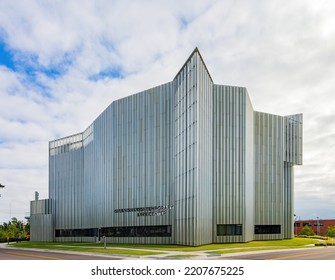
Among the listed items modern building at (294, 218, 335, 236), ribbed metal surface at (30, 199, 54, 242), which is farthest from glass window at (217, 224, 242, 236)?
modern building at (294, 218, 335, 236)

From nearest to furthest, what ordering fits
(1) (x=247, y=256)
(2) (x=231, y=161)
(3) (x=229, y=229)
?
(1) (x=247, y=256)
(3) (x=229, y=229)
(2) (x=231, y=161)

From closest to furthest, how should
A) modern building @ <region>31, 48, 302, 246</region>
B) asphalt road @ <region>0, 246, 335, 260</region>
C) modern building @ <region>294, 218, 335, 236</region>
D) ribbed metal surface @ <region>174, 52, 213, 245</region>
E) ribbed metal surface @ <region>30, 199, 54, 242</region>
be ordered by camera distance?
asphalt road @ <region>0, 246, 335, 260</region> → ribbed metal surface @ <region>174, 52, 213, 245</region> → modern building @ <region>31, 48, 302, 246</region> → ribbed metal surface @ <region>30, 199, 54, 242</region> → modern building @ <region>294, 218, 335, 236</region>

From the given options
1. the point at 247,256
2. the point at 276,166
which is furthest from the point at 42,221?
the point at 247,256

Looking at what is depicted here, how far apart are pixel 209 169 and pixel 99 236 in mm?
26311

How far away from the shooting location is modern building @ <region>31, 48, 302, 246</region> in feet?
148

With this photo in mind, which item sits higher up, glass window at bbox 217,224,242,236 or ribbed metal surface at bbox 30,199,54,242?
glass window at bbox 217,224,242,236

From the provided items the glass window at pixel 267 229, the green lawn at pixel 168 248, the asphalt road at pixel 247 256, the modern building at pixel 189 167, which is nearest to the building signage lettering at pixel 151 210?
the modern building at pixel 189 167

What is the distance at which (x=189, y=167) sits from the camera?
43.6 metres

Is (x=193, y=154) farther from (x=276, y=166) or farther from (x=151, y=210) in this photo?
(x=276, y=166)

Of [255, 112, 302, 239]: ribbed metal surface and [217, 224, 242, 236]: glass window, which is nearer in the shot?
[217, 224, 242, 236]: glass window

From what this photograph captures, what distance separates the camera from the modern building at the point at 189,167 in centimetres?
4503

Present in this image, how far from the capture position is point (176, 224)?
46875mm

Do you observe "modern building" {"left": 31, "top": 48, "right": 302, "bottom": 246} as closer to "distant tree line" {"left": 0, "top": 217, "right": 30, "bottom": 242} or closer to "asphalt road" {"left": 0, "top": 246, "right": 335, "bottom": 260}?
"asphalt road" {"left": 0, "top": 246, "right": 335, "bottom": 260}
